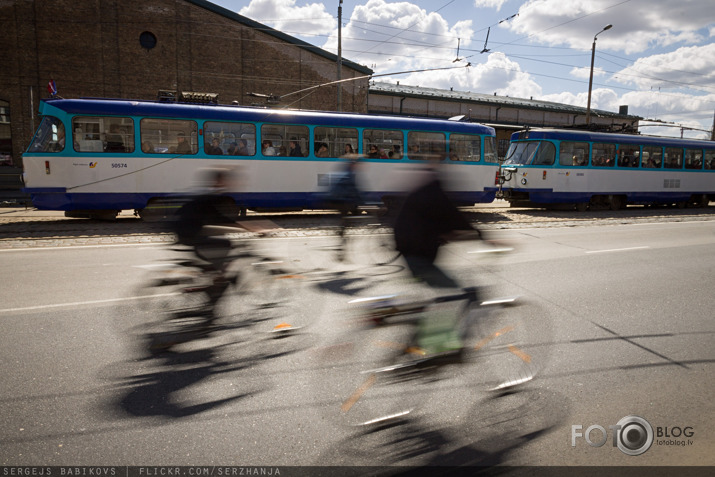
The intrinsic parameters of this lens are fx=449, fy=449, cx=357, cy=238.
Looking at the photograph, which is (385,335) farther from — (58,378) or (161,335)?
(58,378)

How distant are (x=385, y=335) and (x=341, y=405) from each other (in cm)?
143

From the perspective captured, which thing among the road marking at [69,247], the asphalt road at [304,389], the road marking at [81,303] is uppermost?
the road marking at [69,247]

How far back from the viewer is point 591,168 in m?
19.1

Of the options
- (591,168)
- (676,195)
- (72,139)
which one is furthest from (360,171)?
(676,195)

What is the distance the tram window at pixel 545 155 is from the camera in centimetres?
1827

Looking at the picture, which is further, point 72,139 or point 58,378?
point 72,139

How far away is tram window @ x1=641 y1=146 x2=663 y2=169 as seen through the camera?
2075cm

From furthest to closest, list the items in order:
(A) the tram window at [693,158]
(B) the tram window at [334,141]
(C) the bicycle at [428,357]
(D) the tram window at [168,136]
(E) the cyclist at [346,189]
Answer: (A) the tram window at [693,158]
(B) the tram window at [334,141]
(D) the tram window at [168,136]
(E) the cyclist at [346,189]
(C) the bicycle at [428,357]

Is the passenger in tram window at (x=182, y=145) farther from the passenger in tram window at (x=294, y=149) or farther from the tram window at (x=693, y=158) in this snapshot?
the tram window at (x=693, y=158)

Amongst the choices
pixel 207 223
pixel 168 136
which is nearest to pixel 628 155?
pixel 168 136

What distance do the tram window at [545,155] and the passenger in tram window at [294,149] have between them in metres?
9.76

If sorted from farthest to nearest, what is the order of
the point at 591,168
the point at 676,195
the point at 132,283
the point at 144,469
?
the point at 676,195, the point at 591,168, the point at 132,283, the point at 144,469

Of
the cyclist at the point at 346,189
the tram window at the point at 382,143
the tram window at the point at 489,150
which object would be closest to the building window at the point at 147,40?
the tram window at the point at 382,143

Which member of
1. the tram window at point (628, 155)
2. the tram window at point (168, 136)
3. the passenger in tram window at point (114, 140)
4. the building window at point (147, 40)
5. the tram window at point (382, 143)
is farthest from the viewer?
the building window at point (147, 40)
